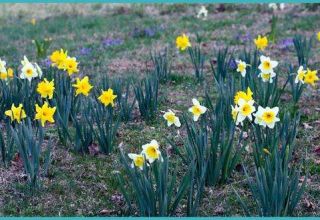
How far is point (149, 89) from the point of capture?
4254mm

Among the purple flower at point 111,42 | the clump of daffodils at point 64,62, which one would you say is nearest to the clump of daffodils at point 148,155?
the clump of daffodils at point 64,62

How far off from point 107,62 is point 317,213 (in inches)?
161

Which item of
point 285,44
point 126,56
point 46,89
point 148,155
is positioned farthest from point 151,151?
point 285,44

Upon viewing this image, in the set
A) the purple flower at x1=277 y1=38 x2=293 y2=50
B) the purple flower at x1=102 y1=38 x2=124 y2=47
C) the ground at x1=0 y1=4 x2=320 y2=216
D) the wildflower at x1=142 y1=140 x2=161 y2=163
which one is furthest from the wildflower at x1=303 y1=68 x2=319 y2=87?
the purple flower at x1=102 y1=38 x2=124 y2=47

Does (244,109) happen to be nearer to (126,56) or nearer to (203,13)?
(126,56)

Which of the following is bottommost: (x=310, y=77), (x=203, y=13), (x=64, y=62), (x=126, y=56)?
(x=126, y=56)

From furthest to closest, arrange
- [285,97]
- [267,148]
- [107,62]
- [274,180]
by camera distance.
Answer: [107,62]
[285,97]
[267,148]
[274,180]

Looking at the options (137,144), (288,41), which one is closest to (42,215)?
(137,144)

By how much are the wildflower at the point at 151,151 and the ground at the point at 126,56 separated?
0.44 metres

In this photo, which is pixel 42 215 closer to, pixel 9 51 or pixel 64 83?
pixel 64 83

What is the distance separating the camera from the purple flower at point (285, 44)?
697 cm

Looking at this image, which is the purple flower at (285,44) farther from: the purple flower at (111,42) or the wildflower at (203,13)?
the purple flower at (111,42)

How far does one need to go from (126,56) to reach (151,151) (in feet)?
14.0

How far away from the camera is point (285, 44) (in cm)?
706
